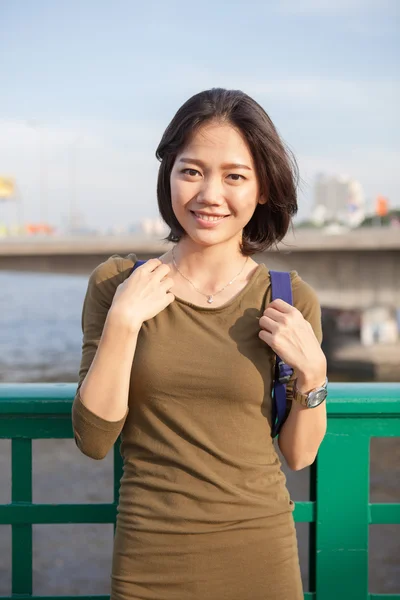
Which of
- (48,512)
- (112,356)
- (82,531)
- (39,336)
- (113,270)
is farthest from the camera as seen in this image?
(39,336)

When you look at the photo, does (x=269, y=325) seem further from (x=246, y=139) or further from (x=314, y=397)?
(x=246, y=139)

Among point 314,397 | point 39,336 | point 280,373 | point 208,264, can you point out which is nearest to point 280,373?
point 280,373

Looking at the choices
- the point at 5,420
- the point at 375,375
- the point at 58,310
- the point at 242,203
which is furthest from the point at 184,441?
the point at 58,310

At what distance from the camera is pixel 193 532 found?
179 centimetres

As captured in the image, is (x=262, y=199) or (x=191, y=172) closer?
(x=191, y=172)

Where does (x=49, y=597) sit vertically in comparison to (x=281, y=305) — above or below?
below

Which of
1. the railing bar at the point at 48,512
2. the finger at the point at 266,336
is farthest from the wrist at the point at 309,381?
the railing bar at the point at 48,512

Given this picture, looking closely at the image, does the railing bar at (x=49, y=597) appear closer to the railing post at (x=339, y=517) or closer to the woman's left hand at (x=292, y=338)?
the railing post at (x=339, y=517)

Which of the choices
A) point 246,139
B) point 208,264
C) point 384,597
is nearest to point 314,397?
point 208,264

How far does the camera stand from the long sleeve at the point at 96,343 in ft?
6.02

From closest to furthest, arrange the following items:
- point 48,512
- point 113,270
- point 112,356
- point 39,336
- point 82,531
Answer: point 112,356 < point 113,270 < point 48,512 < point 82,531 < point 39,336

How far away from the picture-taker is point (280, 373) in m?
1.93

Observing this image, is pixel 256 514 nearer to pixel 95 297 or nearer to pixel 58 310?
pixel 95 297

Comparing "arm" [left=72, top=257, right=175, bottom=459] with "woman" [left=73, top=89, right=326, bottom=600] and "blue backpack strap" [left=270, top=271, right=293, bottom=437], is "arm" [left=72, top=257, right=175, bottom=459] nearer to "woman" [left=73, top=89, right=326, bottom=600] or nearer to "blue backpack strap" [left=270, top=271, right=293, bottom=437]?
"woman" [left=73, top=89, right=326, bottom=600]
